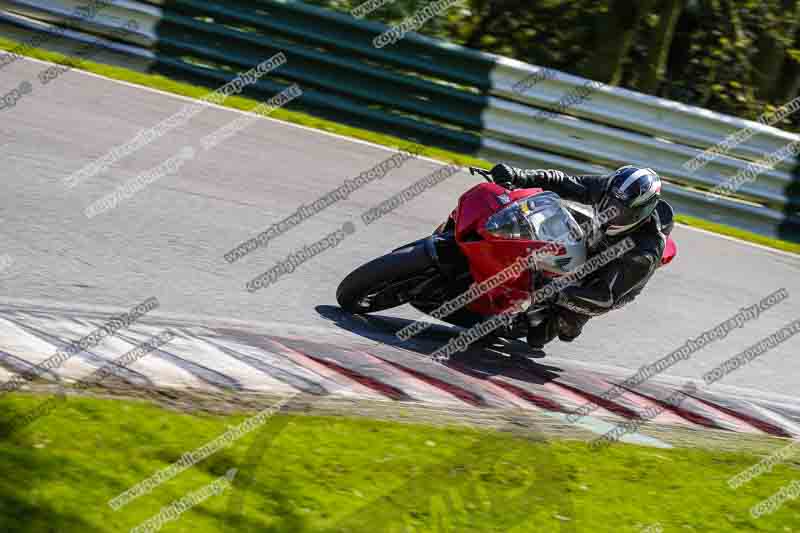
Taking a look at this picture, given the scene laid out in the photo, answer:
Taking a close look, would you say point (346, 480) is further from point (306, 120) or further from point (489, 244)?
point (306, 120)

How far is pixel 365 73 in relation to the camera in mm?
11797

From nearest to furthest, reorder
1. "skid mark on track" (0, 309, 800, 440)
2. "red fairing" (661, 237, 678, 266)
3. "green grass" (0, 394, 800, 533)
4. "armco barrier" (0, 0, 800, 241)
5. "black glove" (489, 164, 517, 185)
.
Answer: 1. "green grass" (0, 394, 800, 533)
2. "skid mark on track" (0, 309, 800, 440)
3. "black glove" (489, 164, 517, 185)
4. "red fairing" (661, 237, 678, 266)
5. "armco barrier" (0, 0, 800, 241)

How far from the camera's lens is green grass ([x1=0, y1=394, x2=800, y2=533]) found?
3.85m

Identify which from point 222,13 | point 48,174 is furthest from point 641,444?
point 222,13

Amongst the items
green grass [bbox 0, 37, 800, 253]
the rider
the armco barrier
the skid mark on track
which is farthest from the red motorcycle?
the armco barrier

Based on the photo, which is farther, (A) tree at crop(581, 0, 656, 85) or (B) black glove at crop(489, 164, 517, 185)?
(A) tree at crop(581, 0, 656, 85)

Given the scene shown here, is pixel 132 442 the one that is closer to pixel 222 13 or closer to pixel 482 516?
pixel 482 516

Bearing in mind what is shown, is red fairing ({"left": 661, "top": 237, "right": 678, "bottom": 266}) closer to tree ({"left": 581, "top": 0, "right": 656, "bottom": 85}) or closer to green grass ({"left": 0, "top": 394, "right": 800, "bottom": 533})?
green grass ({"left": 0, "top": 394, "right": 800, "bottom": 533})

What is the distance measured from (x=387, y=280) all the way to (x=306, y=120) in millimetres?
5351

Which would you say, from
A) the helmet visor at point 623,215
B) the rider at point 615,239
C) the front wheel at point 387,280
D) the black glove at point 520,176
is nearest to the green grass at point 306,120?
the black glove at point 520,176

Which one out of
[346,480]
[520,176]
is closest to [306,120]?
[520,176]

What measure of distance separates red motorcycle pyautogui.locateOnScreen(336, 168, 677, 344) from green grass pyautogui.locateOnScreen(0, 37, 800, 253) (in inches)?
193

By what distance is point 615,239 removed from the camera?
21.4 feet

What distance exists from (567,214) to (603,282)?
468 millimetres
